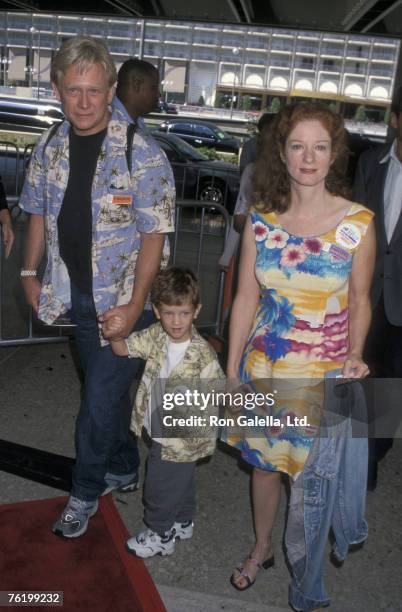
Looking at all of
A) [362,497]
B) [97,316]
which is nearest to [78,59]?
[97,316]

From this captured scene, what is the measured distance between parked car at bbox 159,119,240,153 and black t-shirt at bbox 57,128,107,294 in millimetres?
19719

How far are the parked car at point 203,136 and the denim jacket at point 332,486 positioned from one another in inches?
798

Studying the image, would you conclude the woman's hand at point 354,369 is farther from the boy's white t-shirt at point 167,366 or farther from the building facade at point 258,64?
the building facade at point 258,64

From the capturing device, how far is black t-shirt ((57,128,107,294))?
2.52 m

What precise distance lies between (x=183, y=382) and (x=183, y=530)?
0.90 meters

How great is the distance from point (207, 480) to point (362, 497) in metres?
1.49

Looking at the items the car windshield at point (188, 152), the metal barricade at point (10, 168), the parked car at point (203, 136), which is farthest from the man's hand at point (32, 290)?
the parked car at point (203, 136)

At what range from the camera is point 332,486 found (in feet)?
7.50

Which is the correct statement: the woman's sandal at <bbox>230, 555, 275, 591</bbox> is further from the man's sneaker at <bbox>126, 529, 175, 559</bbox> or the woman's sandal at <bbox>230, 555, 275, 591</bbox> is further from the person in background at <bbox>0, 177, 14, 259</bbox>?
the person in background at <bbox>0, 177, 14, 259</bbox>

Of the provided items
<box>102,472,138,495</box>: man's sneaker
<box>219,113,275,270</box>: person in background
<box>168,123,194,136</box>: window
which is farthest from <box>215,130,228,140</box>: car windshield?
<box>102,472,138,495</box>: man's sneaker

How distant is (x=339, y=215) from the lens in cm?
227

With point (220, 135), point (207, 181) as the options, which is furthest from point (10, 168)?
point (220, 135)

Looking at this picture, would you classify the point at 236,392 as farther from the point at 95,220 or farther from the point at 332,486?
the point at 95,220

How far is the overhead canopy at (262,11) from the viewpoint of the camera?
11.1 metres
